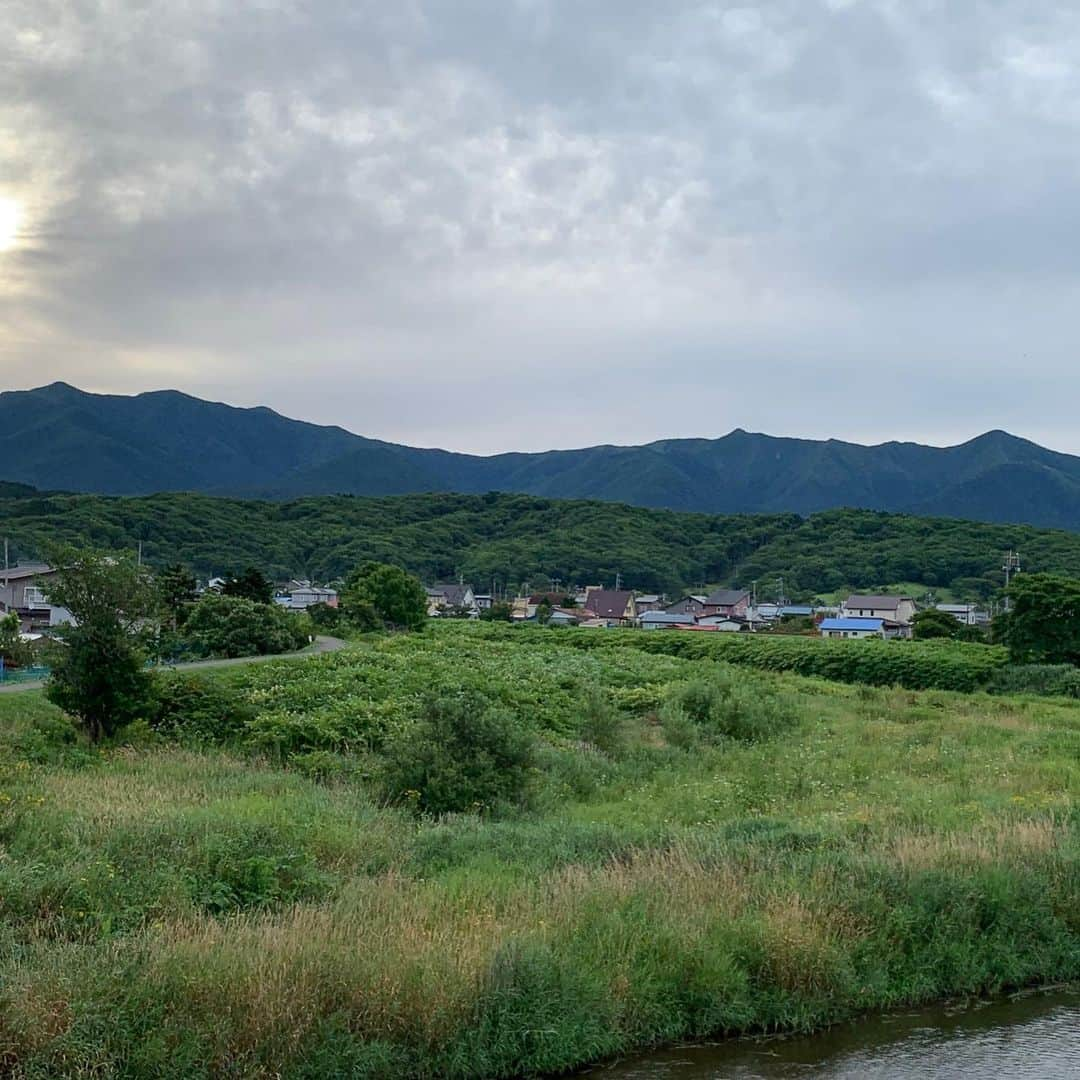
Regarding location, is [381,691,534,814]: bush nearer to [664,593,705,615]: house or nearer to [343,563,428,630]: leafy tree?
[343,563,428,630]: leafy tree

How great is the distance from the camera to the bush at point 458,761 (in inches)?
658

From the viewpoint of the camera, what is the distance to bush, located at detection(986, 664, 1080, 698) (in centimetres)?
4028

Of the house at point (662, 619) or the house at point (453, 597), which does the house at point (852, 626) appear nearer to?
the house at point (662, 619)

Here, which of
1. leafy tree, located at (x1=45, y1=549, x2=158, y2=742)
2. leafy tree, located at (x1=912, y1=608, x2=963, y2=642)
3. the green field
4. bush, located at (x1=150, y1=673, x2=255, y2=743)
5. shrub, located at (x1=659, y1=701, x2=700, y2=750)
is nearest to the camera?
the green field

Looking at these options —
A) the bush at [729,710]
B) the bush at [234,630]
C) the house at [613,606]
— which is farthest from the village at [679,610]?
the bush at [729,710]

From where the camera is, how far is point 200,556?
12650 cm

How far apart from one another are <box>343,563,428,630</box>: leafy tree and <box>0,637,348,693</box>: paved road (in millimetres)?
7980

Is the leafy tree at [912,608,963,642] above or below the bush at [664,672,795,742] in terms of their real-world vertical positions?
below

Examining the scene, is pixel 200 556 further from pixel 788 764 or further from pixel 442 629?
pixel 788 764

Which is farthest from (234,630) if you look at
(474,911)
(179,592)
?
(474,911)

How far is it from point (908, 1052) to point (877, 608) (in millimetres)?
96455

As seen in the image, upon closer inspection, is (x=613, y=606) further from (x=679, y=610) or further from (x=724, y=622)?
(x=724, y=622)

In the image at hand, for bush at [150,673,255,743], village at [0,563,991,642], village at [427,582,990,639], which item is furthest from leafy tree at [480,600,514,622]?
bush at [150,673,255,743]

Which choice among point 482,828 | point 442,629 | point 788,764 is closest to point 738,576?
point 442,629
